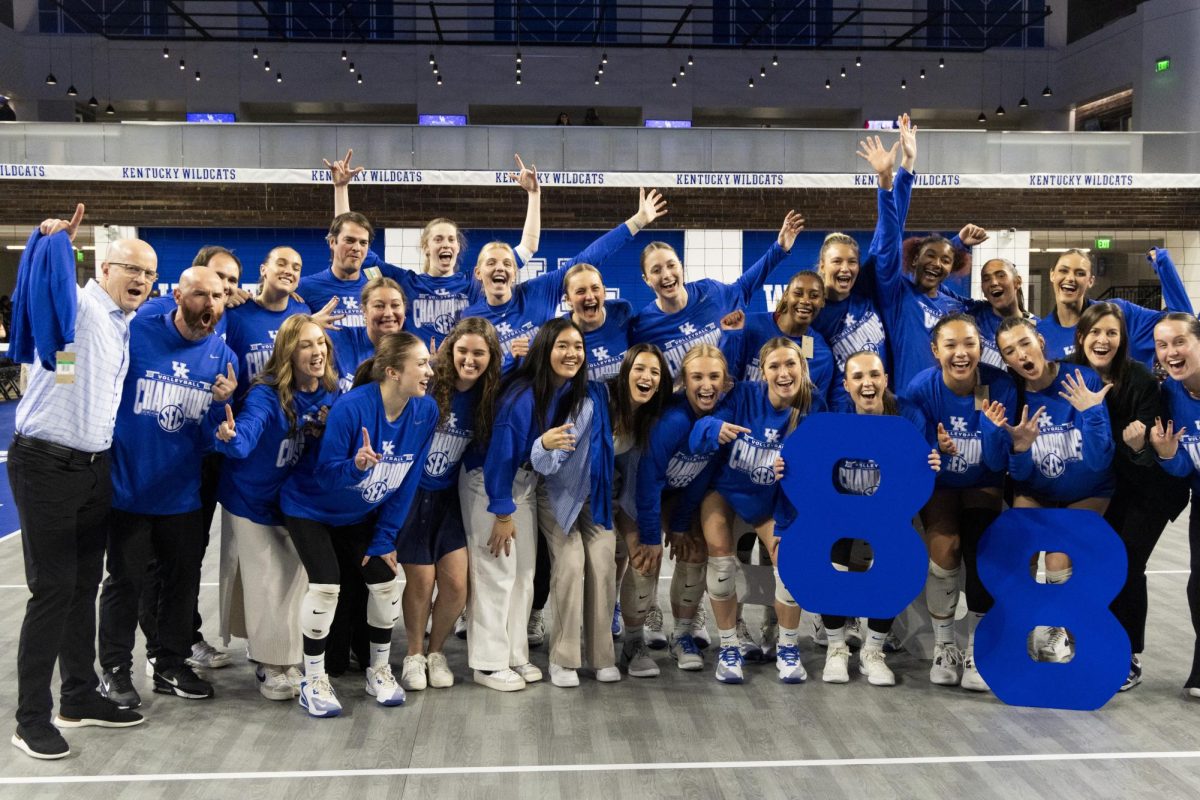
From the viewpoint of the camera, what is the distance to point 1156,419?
424 cm

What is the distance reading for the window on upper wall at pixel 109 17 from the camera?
81.8ft

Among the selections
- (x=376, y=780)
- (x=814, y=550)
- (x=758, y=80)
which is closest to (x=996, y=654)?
(x=814, y=550)

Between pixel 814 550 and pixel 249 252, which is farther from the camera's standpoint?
pixel 249 252

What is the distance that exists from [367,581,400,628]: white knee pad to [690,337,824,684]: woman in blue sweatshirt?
138 cm

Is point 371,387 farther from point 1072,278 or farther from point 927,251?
point 1072,278

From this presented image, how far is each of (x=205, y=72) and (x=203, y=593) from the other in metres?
22.1

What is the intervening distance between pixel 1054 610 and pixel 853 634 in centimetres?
106

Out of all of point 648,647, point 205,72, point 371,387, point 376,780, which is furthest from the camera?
point 205,72

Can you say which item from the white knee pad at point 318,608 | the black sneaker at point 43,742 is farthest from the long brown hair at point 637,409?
the black sneaker at point 43,742

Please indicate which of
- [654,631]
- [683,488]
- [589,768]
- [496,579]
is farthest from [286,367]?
[654,631]

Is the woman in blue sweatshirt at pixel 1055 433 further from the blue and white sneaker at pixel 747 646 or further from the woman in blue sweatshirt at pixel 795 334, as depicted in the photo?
the blue and white sneaker at pixel 747 646

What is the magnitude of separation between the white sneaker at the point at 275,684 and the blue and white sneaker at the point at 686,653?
1.70 metres

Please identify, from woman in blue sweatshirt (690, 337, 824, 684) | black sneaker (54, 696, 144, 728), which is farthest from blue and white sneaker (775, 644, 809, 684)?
black sneaker (54, 696, 144, 728)

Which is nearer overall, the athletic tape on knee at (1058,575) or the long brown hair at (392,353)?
the long brown hair at (392,353)
